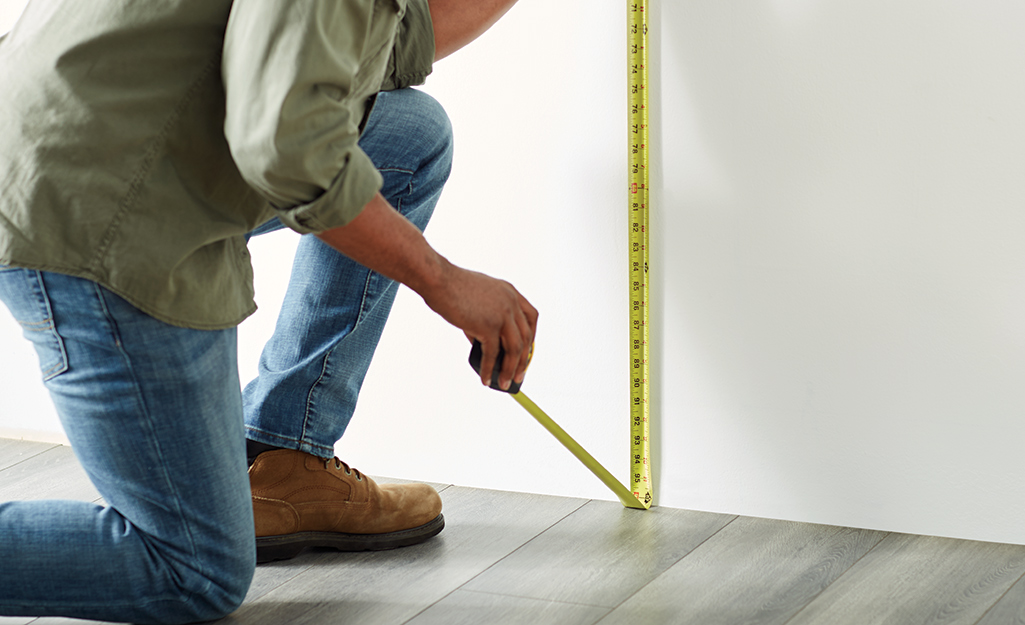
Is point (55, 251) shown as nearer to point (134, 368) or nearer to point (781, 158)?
point (134, 368)

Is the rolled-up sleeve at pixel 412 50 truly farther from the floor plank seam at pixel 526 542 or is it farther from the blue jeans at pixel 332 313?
the floor plank seam at pixel 526 542

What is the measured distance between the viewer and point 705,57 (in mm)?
1589

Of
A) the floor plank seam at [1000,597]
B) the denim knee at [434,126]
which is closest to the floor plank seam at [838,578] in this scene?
the floor plank seam at [1000,597]

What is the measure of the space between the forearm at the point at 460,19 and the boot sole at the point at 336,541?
74cm

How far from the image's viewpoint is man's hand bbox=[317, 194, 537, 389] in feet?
3.62

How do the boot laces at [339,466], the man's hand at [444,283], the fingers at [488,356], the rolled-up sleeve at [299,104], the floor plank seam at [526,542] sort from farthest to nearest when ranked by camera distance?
the boot laces at [339,466], the floor plank seam at [526,542], the fingers at [488,356], the man's hand at [444,283], the rolled-up sleeve at [299,104]

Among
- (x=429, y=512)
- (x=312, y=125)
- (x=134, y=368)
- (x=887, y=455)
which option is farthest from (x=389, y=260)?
(x=887, y=455)

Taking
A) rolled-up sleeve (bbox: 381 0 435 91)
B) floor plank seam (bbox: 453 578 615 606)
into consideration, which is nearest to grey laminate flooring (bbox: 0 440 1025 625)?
floor plank seam (bbox: 453 578 615 606)

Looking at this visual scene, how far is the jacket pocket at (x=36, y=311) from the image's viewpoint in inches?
44.6

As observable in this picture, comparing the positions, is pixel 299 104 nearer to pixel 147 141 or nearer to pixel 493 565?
pixel 147 141

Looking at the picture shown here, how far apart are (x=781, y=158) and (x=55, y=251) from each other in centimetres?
103

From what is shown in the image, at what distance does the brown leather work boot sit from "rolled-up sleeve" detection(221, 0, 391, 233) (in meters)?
0.59

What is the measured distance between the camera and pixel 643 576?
1.42m

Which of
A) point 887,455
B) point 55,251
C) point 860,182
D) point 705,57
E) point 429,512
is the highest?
point 705,57
